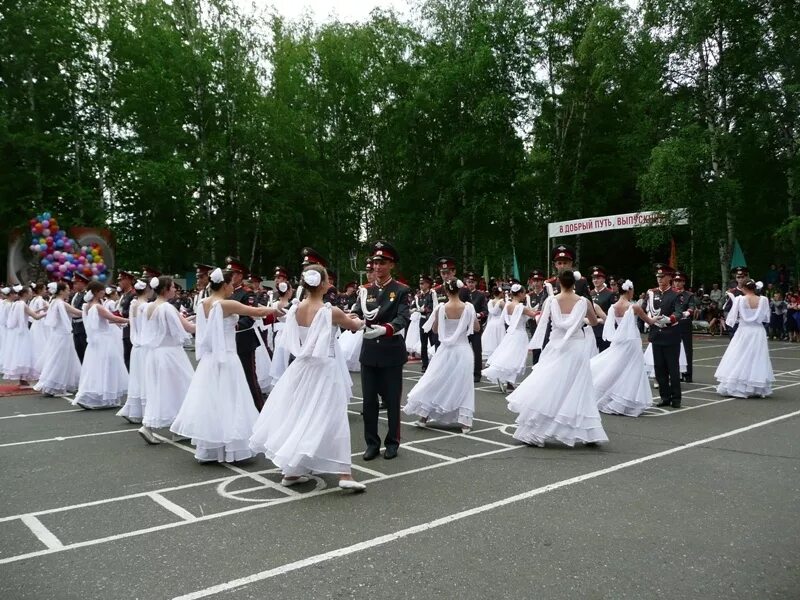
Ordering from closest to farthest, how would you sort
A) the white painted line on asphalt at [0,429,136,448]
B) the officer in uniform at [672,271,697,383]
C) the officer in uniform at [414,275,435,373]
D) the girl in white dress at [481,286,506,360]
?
1. the white painted line on asphalt at [0,429,136,448]
2. the officer in uniform at [672,271,697,383]
3. the officer in uniform at [414,275,435,373]
4. the girl in white dress at [481,286,506,360]

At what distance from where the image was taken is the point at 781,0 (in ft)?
80.3

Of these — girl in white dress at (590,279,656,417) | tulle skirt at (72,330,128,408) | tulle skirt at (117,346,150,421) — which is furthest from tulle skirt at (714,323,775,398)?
tulle skirt at (72,330,128,408)

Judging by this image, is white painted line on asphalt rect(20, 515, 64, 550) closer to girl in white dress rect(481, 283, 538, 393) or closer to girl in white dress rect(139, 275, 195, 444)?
girl in white dress rect(139, 275, 195, 444)

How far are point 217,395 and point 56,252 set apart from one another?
73.6 ft

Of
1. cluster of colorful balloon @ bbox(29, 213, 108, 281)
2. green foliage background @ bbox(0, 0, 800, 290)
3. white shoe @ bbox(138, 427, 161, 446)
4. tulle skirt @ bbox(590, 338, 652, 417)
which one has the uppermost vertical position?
green foliage background @ bbox(0, 0, 800, 290)

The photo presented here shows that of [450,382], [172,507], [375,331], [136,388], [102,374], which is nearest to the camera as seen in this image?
[172,507]

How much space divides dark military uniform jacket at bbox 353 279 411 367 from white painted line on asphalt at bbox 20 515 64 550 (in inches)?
136

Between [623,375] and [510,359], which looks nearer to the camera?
[623,375]

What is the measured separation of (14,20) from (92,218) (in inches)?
362

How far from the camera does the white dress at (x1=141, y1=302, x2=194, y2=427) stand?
827 centimetres

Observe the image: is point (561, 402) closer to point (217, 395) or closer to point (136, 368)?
point (217, 395)

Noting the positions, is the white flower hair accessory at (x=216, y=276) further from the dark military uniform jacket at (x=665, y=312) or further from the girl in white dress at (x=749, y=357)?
the girl in white dress at (x=749, y=357)

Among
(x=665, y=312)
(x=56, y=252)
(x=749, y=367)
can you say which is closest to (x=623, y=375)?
(x=665, y=312)

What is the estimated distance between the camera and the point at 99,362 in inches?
426
